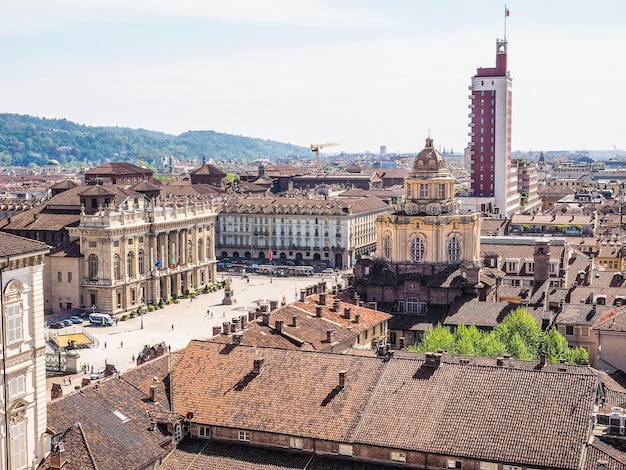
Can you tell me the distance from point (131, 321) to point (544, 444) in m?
106

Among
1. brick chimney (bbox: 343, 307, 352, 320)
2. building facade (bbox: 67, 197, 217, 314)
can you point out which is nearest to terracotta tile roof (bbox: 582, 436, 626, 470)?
brick chimney (bbox: 343, 307, 352, 320)

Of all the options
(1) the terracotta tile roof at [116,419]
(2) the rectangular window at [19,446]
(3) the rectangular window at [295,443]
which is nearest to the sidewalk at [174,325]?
(1) the terracotta tile roof at [116,419]

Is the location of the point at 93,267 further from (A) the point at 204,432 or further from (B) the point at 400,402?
(B) the point at 400,402

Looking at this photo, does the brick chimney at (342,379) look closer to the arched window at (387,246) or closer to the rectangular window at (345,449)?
the rectangular window at (345,449)

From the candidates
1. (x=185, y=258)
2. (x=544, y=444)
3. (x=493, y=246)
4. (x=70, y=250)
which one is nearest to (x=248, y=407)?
(x=544, y=444)

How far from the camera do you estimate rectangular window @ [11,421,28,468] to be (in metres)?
48.8

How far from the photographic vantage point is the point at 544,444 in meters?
52.0

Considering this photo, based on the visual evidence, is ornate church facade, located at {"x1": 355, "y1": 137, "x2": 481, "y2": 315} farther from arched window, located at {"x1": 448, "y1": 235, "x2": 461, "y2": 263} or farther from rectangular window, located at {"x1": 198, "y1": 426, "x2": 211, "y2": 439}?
rectangular window, located at {"x1": 198, "y1": 426, "x2": 211, "y2": 439}

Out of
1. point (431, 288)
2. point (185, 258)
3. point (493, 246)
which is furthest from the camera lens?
point (185, 258)

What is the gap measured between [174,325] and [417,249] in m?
41.2

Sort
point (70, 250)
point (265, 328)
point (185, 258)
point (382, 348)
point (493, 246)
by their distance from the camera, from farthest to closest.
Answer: point (185, 258) → point (70, 250) → point (493, 246) → point (265, 328) → point (382, 348)

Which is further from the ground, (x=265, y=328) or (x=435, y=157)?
(x=435, y=157)

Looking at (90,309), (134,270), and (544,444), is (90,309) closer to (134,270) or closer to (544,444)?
(134,270)

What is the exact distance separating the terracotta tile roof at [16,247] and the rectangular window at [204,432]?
15931 millimetres
